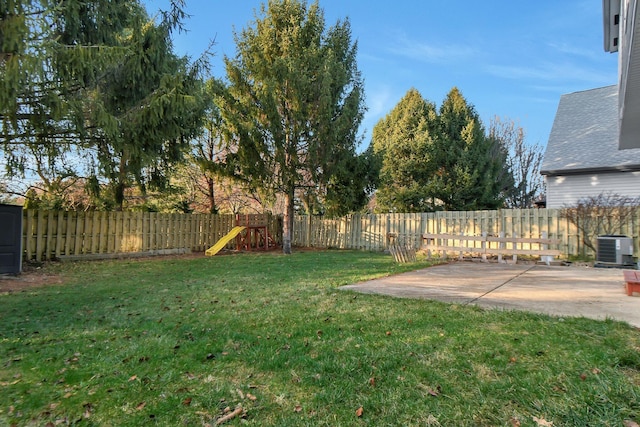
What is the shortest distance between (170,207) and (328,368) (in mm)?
17430

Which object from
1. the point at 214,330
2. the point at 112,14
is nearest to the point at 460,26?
the point at 112,14

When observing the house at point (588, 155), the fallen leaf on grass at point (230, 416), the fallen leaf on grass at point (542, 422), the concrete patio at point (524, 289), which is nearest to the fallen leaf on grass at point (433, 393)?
the fallen leaf on grass at point (542, 422)

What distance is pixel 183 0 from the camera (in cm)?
909

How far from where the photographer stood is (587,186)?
43.8 ft

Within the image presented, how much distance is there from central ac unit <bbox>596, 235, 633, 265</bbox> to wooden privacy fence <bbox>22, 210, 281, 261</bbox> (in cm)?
1446

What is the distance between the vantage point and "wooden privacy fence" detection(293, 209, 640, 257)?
36.9 ft

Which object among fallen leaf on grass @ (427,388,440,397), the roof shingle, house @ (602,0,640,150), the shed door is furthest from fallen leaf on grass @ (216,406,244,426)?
Result: the roof shingle

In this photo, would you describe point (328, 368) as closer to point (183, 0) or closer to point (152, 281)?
point (152, 281)

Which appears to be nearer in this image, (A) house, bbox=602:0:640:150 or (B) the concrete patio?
(A) house, bbox=602:0:640:150

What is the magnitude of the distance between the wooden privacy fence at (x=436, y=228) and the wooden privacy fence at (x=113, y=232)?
4477 mm

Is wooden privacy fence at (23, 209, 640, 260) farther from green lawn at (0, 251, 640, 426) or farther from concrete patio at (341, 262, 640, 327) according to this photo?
green lawn at (0, 251, 640, 426)

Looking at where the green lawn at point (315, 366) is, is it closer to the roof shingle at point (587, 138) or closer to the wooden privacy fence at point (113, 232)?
the wooden privacy fence at point (113, 232)

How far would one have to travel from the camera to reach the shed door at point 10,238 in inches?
335

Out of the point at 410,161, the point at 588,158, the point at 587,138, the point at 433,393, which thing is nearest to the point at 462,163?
the point at 410,161
